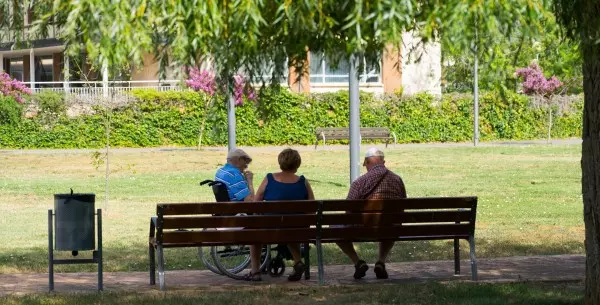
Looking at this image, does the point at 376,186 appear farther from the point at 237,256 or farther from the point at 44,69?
the point at 44,69

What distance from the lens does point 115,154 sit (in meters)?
40.8

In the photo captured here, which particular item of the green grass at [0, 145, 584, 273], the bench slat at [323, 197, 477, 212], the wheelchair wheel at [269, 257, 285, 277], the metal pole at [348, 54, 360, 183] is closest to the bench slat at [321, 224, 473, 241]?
the bench slat at [323, 197, 477, 212]

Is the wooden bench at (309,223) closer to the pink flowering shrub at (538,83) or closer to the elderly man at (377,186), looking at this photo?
the elderly man at (377,186)

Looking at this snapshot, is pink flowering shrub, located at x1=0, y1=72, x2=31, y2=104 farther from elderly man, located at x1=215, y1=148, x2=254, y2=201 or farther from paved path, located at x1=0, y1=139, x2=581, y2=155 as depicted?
elderly man, located at x1=215, y1=148, x2=254, y2=201

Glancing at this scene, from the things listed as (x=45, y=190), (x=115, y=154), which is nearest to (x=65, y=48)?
(x=45, y=190)

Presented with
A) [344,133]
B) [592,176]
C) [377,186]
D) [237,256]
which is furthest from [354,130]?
[344,133]

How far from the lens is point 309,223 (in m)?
11.2

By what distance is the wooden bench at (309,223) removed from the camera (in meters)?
10.8

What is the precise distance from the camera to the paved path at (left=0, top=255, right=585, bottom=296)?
11.1 m

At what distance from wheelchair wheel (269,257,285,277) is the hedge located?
28.8 m

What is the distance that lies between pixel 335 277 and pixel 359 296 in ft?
4.67

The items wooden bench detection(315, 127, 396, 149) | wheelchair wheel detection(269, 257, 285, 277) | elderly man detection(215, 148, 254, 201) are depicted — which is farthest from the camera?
wooden bench detection(315, 127, 396, 149)

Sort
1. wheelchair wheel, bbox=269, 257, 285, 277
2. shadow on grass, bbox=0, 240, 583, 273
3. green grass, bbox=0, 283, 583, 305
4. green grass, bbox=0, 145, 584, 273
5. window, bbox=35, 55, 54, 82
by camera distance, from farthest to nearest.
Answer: window, bbox=35, 55, 54, 82
green grass, bbox=0, 145, 584, 273
shadow on grass, bbox=0, 240, 583, 273
wheelchair wheel, bbox=269, 257, 285, 277
green grass, bbox=0, 283, 583, 305

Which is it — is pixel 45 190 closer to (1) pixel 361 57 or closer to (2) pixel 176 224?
(2) pixel 176 224
